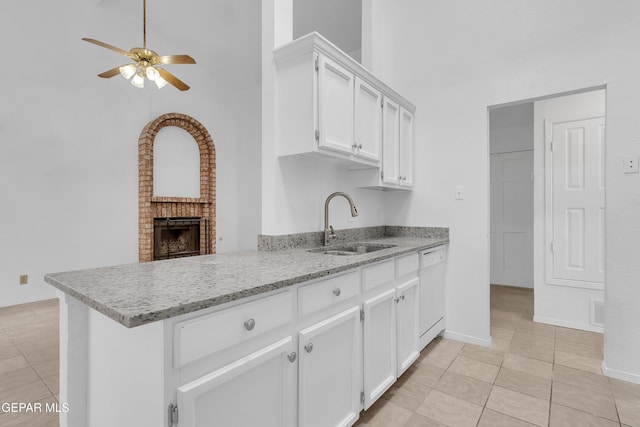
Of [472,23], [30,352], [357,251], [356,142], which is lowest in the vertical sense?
[30,352]

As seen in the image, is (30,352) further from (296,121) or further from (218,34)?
(218,34)

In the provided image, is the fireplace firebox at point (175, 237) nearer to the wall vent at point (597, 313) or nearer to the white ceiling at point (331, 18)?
the white ceiling at point (331, 18)

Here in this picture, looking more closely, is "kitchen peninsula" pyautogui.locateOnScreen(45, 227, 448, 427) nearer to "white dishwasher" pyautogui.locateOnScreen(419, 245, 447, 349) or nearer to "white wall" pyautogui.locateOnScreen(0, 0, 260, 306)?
"white dishwasher" pyautogui.locateOnScreen(419, 245, 447, 349)

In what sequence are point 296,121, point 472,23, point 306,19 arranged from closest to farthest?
point 296,121 < point 472,23 < point 306,19

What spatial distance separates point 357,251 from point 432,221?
946 mm

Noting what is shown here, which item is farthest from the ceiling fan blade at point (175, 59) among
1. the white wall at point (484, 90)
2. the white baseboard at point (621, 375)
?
the white baseboard at point (621, 375)

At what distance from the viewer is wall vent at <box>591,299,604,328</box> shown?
2850mm

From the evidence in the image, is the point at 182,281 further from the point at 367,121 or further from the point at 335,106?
the point at 367,121

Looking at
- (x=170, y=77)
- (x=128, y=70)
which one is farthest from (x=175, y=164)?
(x=128, y=70)

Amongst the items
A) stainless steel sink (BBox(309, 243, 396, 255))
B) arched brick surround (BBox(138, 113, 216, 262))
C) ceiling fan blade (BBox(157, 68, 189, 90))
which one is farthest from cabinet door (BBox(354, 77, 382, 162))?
arched brick surround (BBox(138, 113, 216, 262))

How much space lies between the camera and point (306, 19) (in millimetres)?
4336

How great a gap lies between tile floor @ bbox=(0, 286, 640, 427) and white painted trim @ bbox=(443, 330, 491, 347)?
54mm

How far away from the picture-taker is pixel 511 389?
1.96 metres

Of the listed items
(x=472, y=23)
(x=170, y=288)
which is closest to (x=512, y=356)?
(x=170, y=288)
